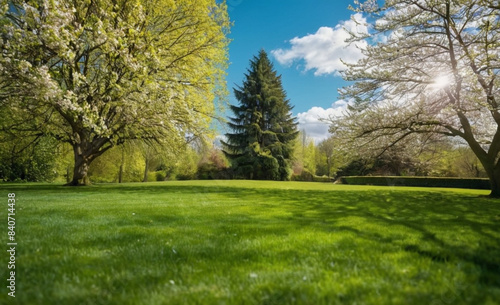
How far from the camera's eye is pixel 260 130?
39.2 meters

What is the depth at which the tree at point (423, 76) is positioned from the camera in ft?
41.2

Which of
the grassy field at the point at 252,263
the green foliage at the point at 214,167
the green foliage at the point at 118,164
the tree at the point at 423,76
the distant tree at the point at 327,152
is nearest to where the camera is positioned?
the grassy field at the point at 252,263

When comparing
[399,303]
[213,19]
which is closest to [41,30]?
[213,19]

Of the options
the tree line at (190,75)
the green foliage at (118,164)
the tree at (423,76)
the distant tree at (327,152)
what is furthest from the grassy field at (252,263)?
the distant tree at (327,152)

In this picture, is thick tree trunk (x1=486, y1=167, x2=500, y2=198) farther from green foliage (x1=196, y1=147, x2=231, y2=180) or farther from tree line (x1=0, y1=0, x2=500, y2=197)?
green foliage (x1=196, y1=147, x2=231, y2=180)

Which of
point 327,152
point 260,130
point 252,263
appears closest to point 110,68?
point 252,263

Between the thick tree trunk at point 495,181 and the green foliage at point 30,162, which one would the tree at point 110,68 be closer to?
the green foliage at point 30,162

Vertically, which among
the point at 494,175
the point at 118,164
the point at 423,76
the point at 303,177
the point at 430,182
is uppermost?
the point at 423,76

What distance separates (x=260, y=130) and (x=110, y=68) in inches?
1051

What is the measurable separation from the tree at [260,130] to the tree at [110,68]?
19.8 m

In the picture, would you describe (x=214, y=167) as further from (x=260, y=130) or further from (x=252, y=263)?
(x=252, y=263)

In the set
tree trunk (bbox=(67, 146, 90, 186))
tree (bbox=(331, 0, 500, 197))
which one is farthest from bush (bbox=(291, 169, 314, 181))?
tree trunk (bbox=(67, 146, 90, 186))

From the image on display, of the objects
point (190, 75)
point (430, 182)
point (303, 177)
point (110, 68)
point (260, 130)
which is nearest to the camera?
point (110, 68)

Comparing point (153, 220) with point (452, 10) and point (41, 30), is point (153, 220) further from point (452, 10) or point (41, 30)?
point (452, 10)
